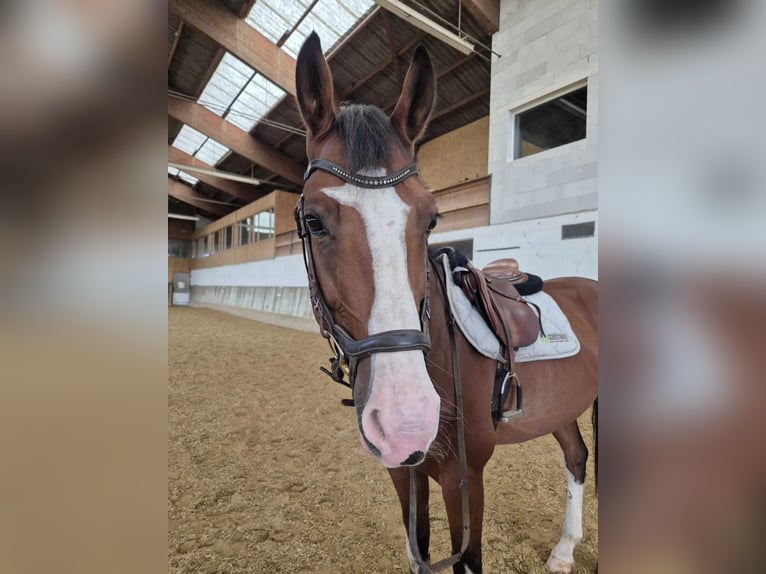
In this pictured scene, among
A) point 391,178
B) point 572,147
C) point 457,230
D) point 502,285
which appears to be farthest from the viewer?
point 457,230

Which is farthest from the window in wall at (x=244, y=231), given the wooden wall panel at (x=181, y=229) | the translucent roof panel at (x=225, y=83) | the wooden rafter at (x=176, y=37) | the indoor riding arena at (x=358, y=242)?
the wooden wall panel at (x=181, y=229)

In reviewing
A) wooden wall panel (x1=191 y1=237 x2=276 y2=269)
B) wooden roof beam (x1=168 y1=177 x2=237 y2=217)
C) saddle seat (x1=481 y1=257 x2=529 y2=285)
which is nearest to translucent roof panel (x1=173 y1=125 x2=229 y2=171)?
wooden roof beam (x1=168 y1=177 x2=237 y2=217)

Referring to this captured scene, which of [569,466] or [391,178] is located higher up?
[391,178]

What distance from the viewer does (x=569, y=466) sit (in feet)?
5.38

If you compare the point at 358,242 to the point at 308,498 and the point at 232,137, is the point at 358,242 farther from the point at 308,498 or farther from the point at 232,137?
the point at 232,137

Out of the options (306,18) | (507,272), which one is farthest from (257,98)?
(507,272)

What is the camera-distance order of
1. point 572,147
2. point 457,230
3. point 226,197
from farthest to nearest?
point 226,197
point 457,230
point 572,147

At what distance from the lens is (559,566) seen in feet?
4.81

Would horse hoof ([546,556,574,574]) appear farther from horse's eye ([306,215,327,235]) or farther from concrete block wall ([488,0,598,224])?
concrete block wall ([488,0,598,224])

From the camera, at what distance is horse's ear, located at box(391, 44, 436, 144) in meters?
0.98

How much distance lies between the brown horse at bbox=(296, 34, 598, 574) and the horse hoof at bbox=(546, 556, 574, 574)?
646 millimetres
